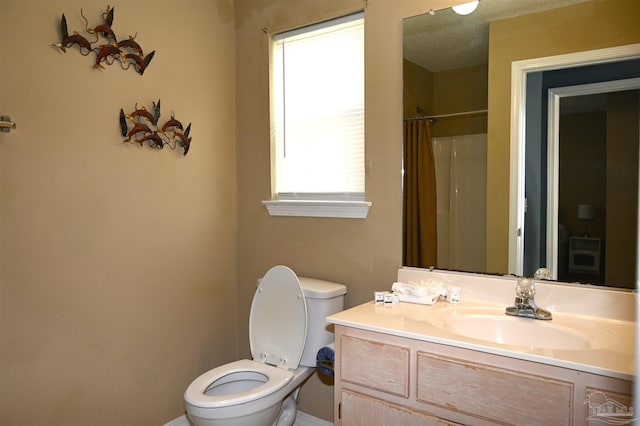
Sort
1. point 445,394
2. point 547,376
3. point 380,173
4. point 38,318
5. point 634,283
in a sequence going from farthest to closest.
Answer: point 380,173 → point 38,318 → point 634,283 → point 445,394 → point 547,376

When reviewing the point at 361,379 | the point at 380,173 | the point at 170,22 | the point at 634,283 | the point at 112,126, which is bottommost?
the point at 361,379

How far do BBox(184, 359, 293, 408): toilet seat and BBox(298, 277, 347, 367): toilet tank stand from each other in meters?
0.14

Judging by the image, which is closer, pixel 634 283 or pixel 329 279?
pixel 634 283

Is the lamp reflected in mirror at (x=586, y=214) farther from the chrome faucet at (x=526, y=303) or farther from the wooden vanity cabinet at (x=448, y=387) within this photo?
the wooden vanity cabinet at (x=448, y=387)

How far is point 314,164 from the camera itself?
8.18 ft

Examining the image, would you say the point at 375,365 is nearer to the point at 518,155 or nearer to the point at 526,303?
the point at 526,303

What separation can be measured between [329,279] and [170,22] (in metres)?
1.57

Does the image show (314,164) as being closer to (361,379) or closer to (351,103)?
(351,103)

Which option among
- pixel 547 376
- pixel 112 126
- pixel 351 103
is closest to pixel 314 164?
pixel 351 103

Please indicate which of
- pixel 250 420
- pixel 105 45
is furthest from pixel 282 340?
pixel 105 45

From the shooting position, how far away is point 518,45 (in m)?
1.81

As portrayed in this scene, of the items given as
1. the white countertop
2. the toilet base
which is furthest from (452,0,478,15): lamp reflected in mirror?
the toilet base

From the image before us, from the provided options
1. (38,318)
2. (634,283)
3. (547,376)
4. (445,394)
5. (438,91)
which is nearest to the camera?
(547,376)

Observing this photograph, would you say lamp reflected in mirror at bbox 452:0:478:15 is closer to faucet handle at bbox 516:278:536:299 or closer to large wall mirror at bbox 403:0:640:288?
large wall mirror at bbox 403:0:640:288
